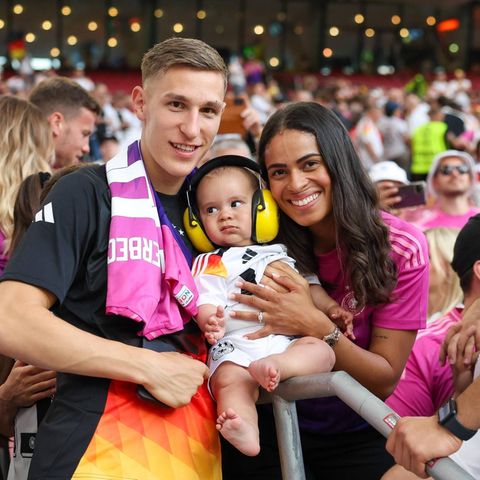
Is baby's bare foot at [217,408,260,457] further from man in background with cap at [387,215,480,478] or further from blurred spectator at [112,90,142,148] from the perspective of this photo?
blurred spectator at [112,90,142,148]

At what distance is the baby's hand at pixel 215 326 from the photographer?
2.73 meters

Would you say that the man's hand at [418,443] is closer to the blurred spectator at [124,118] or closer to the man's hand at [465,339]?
the man's hand at [465,339]

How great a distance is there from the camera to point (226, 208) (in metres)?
3.10

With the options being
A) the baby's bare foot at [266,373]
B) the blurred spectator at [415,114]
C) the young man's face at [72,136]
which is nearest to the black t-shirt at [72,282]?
the baby's bare foot at [266,373]

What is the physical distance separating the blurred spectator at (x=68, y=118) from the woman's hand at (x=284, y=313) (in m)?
2.69

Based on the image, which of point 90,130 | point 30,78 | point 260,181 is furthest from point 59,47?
point 260,181

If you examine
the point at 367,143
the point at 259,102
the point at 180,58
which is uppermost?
the point at 180,58

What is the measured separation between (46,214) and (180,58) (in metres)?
0.66

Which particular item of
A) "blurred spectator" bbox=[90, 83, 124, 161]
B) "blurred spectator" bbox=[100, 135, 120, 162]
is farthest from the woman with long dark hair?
"blurred spectator" bbox=[100, 135, 120, 162]

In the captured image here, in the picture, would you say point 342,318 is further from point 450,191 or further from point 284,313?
point 450,191

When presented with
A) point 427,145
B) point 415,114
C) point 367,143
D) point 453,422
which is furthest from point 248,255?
point 415,114

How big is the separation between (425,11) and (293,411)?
34.1 metres

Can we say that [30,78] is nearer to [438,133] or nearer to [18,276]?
[438,133]

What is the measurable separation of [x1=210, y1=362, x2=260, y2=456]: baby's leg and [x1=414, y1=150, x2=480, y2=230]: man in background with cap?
435cm
